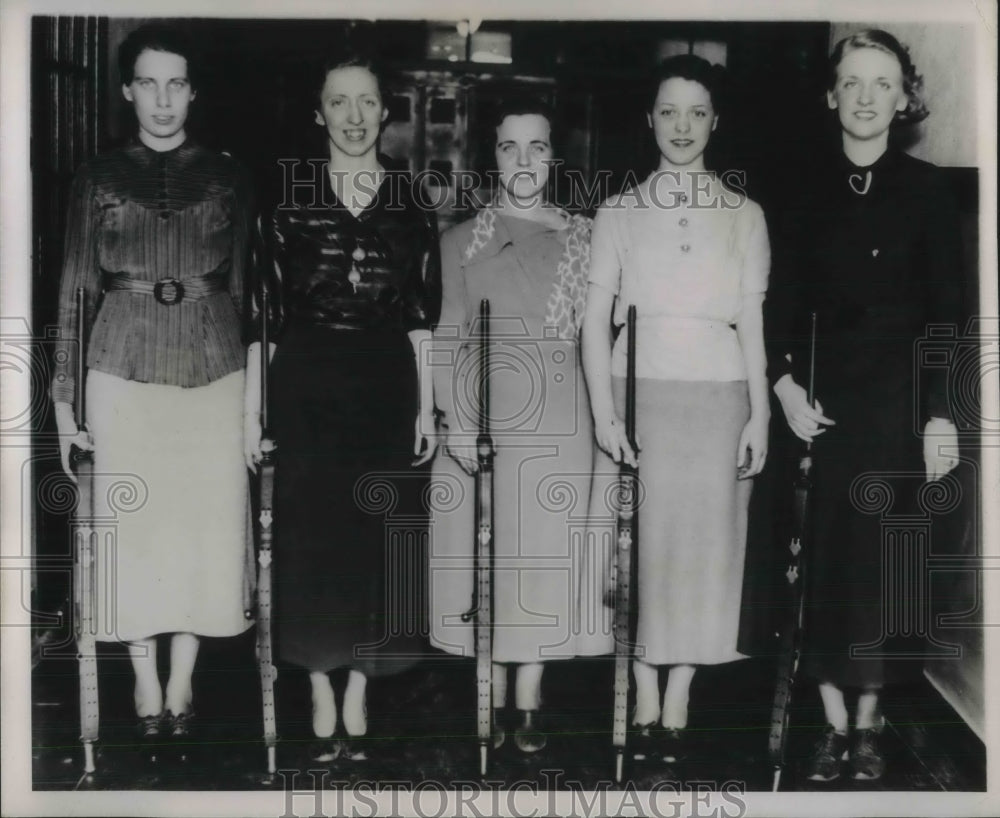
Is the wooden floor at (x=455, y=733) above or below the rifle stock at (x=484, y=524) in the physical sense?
below

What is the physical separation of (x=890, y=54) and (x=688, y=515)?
109 cm

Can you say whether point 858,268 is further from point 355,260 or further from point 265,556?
point 265,556

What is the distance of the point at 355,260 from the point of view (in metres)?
2.38

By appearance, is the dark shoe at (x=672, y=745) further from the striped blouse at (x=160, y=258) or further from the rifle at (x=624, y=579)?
the striped blouse at (x=160, y=258)

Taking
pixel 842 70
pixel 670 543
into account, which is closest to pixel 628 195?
pixel 842 70

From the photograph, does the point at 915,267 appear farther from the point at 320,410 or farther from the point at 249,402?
the point at 249,402

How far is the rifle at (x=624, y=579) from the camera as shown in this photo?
7.92 ft

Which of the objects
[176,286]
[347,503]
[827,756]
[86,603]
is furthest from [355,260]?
[827,756]

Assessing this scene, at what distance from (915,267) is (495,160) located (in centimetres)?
93

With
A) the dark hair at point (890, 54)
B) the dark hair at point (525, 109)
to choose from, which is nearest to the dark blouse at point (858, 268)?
the dark hair at point (890, 54)

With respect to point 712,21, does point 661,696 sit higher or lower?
lower

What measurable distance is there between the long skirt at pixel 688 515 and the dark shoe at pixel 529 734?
28 centimetres

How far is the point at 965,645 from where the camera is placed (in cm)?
247

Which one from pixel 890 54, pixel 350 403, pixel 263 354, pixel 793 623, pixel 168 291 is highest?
pixel 890 54
